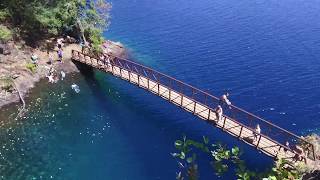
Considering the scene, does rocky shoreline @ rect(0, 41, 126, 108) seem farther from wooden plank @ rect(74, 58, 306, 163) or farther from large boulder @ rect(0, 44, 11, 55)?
wooden plank @ rect(74, 58, 306, 163)

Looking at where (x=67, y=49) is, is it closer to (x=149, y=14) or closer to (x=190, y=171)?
(x=149, y=14)

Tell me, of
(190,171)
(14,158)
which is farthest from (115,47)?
(190,171)

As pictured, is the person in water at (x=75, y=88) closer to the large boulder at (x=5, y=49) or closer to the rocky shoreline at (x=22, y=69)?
the rocky shoreline at (x=22, y=69)

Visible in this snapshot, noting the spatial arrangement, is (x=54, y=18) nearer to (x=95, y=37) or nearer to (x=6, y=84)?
(x=95, y=37)

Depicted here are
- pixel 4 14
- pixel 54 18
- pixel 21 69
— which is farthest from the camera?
pixel 54 18

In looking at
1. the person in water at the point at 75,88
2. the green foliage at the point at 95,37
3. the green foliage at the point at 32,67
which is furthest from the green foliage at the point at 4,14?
the person in water at the point at 75,88

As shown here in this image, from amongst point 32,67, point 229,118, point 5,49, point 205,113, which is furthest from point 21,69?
point 229,118
